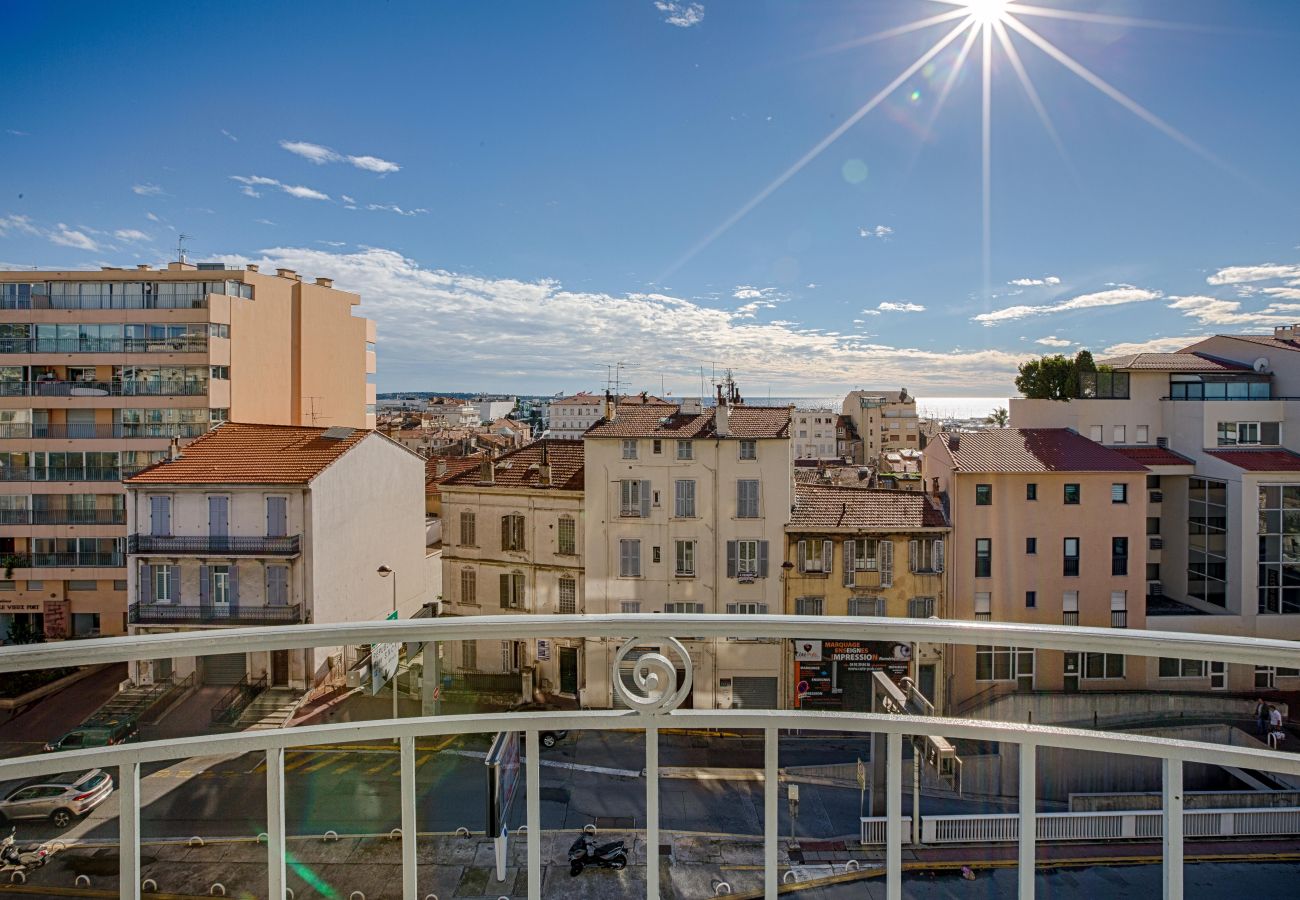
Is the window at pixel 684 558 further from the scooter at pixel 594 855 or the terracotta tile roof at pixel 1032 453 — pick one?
the scooter at pixel 594 855

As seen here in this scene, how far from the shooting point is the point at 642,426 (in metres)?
22.6

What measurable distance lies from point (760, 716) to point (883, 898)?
2.18ft

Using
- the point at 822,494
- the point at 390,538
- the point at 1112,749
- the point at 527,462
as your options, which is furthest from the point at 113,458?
the point at 1112,749

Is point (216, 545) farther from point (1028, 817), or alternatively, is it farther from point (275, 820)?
point (1028, 817)

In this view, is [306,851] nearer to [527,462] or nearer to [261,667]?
[261,667]

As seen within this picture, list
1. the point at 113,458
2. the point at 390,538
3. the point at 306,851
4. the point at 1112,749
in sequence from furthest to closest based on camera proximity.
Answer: the point at 113,458, the point at 390,538, the point at 306,851, the point at 1112,749

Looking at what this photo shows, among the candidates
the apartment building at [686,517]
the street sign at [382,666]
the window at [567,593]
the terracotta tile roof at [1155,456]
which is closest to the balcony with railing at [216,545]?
the window at [567,593]

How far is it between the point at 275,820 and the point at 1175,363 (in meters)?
33.6

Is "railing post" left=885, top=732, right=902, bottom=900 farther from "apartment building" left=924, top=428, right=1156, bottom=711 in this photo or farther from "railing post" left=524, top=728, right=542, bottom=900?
Result: "apartment building" left=924, top=428, right=1156, bottom=711

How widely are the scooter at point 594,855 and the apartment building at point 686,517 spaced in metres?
18.5

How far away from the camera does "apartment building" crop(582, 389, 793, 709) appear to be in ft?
71.4

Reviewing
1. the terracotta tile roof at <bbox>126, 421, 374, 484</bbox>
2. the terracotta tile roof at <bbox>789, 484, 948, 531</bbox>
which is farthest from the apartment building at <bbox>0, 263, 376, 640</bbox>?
the terracotta tile roof at <bbox>789, 484, 948, 531</bbox>

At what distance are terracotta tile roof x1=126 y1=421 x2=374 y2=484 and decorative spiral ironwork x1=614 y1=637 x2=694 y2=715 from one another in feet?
65.1

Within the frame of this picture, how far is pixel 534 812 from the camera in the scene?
194 cm
